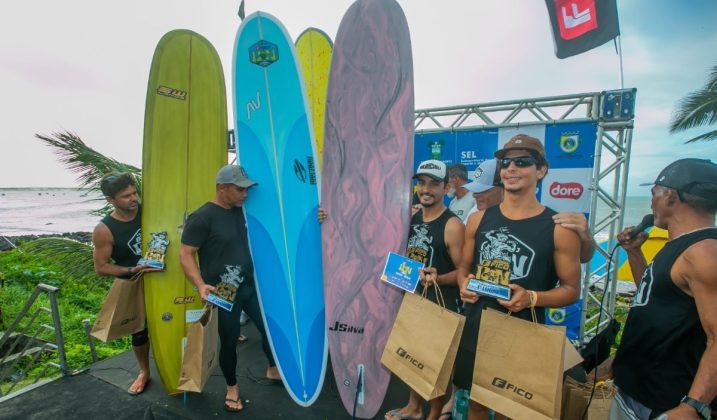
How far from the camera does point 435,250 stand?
1.78m

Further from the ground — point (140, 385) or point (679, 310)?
point (679, 310)

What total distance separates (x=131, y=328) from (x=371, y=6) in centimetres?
279

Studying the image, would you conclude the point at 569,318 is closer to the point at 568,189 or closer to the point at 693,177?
the point at 568,189

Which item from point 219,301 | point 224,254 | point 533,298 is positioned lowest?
point 219,301

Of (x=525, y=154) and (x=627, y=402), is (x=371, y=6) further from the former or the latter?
(x=627, y=402)

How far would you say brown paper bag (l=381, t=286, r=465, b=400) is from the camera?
1379 millimetres

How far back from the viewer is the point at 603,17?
3430 millimetres

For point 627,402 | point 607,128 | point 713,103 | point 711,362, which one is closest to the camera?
point 711,362

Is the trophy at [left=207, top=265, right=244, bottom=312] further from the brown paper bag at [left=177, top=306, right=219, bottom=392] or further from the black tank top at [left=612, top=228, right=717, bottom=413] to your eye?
the black tank top at [left=612, top=228, right=717, bottom=413]

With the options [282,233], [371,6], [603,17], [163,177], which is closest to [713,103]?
[603,17]

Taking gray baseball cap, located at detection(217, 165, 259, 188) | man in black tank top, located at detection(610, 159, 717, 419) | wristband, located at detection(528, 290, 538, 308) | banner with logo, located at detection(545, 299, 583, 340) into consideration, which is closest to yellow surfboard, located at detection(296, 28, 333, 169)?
gray baseball cap, located at detection(217, 165, 259, 188)

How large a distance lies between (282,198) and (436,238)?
1194 millimetres

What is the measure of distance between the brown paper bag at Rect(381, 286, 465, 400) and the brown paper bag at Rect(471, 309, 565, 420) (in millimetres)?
117

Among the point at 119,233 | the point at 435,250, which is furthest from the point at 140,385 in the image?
the point at 435,250
